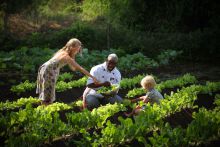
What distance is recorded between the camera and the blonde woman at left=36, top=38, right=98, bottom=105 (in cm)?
653

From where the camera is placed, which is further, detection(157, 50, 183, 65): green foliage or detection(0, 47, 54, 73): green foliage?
detection(157, 50, 183, 65): green foliage

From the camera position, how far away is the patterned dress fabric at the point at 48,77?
6.62 m

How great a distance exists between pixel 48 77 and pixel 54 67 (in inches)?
8.5

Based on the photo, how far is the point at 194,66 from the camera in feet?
48.2

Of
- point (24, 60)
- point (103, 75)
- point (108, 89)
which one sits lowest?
point (24, 60)

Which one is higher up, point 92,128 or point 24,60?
point 92,128

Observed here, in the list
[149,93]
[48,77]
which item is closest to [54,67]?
[48,77]

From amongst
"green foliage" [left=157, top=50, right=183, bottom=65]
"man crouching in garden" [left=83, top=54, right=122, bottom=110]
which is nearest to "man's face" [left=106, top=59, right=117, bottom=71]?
"man crouching in garden" [left=83, top=54, right=122, bottom=110]

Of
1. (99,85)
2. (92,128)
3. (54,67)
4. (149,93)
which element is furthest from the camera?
(99,85)

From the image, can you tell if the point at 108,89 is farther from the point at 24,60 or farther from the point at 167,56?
the point at 167,56

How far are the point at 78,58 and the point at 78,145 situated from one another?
9.10 m

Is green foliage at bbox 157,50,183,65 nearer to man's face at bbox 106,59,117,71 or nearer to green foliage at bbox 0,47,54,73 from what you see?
green foliage at bbox 0,47,54,73

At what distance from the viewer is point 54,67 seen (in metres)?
6.66

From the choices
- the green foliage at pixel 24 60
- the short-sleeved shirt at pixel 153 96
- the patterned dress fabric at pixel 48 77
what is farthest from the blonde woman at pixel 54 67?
the green foliage at pixel 24 60
